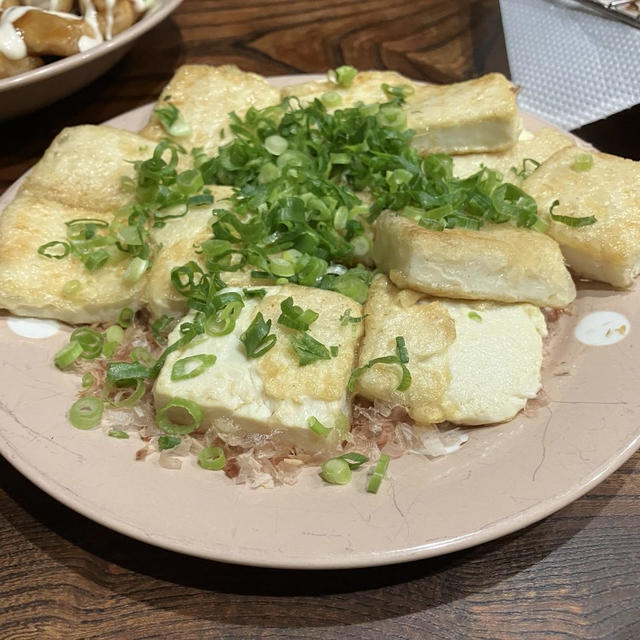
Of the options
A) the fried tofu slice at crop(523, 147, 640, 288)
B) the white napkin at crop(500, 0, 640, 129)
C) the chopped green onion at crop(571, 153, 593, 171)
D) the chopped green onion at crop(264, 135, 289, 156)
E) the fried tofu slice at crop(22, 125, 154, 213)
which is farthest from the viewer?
the white napkin at crop(500, 0, 640, 129)

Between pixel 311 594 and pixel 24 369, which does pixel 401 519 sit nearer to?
pixel 311 594

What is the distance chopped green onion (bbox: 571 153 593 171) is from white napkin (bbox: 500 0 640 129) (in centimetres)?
103

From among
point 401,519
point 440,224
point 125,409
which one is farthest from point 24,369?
point 440,224

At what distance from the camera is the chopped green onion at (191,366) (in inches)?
74.5

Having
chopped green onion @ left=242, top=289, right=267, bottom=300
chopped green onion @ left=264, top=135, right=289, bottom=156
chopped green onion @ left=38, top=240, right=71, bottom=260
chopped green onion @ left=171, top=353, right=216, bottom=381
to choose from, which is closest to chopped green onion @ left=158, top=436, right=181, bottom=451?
chopped green onion @ left=171, top=353, right=216, bottom=381

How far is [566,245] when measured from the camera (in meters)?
2.23

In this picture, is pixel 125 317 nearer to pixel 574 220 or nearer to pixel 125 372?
pixel 125 372

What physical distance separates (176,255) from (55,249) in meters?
0.45

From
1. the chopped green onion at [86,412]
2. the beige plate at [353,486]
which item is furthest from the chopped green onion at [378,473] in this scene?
the chopped green onion at [86,412]

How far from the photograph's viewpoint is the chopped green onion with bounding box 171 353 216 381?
1.89m

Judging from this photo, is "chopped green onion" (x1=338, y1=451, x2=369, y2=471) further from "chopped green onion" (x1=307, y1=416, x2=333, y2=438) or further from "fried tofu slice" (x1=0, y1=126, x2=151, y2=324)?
"fried tofu slice" (x1=0, y1=126, x2=151, y2=324)

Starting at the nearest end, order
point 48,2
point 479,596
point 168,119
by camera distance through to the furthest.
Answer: point 479,596
point 168,119
point 48,2

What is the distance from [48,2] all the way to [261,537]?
292 cm

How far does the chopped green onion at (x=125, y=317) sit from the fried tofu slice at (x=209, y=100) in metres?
0.85
